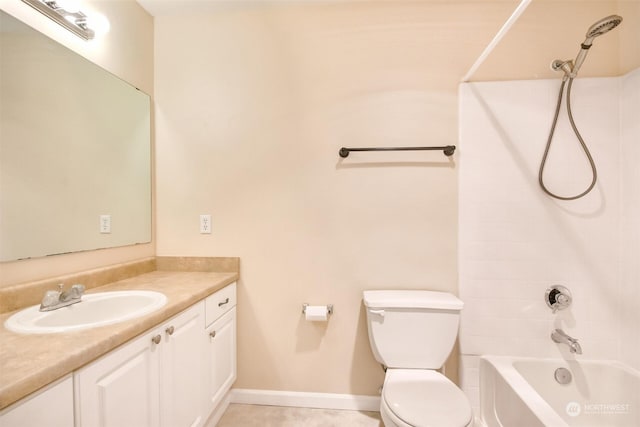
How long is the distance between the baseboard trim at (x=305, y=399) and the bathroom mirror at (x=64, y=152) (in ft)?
3.93

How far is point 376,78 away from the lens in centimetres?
170

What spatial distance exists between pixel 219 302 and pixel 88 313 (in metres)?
0.56

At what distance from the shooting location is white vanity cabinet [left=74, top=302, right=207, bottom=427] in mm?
796

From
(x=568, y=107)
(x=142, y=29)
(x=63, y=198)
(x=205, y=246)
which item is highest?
(x=142, y=29)

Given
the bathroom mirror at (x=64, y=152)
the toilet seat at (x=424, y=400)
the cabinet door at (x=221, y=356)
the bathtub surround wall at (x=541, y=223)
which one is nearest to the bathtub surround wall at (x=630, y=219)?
the bathtub surround wall at (x=541, y=223)

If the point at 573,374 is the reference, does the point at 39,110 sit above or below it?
above

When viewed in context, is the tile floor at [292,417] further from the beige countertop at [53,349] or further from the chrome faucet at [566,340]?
the chrome faucet at [566,340]

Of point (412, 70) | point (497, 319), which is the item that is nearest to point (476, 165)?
point (412, 70)

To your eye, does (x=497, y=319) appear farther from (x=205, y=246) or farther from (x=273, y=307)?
(x=205, y=246)

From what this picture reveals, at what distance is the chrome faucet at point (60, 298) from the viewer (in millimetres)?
1036

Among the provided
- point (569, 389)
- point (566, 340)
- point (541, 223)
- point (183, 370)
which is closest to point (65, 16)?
point (183, 370)

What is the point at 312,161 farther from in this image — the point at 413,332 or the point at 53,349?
the point at 53,349

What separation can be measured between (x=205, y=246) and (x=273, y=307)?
60cm

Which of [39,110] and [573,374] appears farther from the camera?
[573,374]
